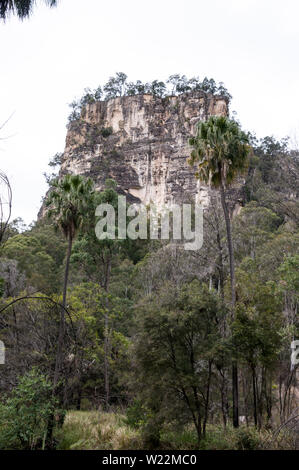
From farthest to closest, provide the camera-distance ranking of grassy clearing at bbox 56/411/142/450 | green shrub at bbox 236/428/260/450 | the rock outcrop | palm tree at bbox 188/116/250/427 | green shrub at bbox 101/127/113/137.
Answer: green shrub at bbox 101/127/113/137 → the rock outcrop → palm tree at bbox 188/116/250/427 → grassy clearing at bbox 56/411/142/450 → green shrub at bbox 236/428/260/450

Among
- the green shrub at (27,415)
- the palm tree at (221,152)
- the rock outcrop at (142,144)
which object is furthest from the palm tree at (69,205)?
the rock outcrop at (142,144)

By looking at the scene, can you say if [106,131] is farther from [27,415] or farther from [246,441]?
[246,441]

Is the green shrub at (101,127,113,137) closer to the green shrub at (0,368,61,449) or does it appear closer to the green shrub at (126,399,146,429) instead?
the green shrub at (126,399,146,429)

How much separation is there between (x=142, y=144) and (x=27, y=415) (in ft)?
161

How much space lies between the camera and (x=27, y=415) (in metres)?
10.7

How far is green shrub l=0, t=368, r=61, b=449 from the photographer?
416 inches

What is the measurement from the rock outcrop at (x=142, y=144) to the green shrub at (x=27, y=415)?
4072 centimetres

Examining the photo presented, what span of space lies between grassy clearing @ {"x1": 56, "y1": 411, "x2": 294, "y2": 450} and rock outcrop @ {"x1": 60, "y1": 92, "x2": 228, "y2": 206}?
39.4m

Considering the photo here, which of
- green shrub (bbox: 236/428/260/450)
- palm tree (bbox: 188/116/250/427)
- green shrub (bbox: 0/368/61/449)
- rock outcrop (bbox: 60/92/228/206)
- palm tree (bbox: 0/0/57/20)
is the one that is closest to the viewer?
palm tree (bbox: 0/0/57/20)

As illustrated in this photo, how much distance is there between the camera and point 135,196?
54906mm

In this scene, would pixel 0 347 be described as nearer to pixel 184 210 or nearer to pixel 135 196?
pixel 184 210

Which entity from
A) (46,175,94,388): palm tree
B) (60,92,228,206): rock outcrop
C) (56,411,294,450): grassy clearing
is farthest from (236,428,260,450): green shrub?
(60,92,228,206): rock outcrop
